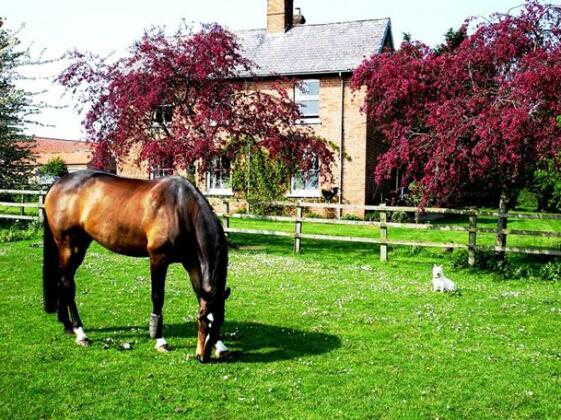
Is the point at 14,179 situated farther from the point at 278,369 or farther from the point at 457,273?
the point at 278,369

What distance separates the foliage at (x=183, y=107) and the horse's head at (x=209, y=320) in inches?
375

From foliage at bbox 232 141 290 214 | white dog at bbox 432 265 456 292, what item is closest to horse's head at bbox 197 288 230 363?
white dog at bbox 432 265 456 292

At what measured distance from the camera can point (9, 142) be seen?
20375 millimetres

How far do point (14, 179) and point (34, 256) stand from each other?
27.8 feet

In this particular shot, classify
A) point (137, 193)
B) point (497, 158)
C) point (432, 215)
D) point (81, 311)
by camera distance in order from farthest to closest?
point (432, 215), point (497, 158), point (81, 311), point (137, 193)

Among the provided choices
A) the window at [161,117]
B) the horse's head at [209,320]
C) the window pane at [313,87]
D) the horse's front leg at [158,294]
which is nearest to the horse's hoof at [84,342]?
the horse's front leg at [158,294]

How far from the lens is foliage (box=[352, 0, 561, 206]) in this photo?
11578mm

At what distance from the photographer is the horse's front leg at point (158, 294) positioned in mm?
6633

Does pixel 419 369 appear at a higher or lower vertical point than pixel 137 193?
lower

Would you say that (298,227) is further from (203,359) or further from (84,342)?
(203,359)

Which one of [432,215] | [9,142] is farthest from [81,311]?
[432,215]

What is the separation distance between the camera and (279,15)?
94.5 feet

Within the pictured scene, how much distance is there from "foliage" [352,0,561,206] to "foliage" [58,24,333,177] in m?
3.32

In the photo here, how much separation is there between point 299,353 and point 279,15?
81.9ft
